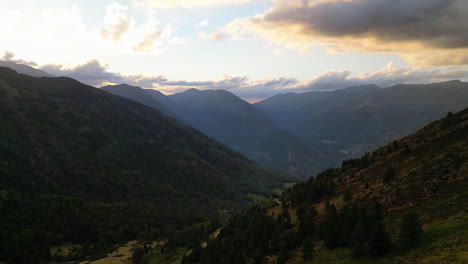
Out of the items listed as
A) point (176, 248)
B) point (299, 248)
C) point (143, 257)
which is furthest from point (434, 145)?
point (143, 257)

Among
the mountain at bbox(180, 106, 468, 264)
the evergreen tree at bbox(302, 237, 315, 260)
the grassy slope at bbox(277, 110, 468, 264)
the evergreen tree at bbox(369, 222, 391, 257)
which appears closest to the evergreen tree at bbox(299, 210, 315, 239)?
the mountain at bbox(180, 106, 468, 264)

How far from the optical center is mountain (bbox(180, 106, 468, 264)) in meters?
39.3

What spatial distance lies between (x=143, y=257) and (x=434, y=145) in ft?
472

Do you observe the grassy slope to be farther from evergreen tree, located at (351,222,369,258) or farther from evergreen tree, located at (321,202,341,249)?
evergreen tree, located at (321,202,341,249)

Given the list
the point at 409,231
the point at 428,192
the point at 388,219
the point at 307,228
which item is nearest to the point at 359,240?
the point at 388,219

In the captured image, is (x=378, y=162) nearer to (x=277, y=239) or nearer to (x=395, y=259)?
(x=277, y=239)

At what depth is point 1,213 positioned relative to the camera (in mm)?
192250

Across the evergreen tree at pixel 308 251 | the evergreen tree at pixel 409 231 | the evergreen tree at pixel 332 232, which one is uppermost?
the evergreen tree at pixel 409 231

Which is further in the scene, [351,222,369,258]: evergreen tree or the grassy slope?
[351,222,369,258]: evergreen tree

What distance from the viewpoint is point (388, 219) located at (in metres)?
51.8

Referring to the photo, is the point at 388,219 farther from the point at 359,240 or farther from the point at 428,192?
the point at 428,192

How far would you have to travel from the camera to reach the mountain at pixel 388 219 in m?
39.3

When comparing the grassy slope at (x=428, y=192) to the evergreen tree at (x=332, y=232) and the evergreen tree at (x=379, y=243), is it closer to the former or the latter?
the evergreen tree at (x=379, y=243)

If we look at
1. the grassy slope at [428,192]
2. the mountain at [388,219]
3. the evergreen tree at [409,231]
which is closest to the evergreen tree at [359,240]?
the mountain at [388,219]
